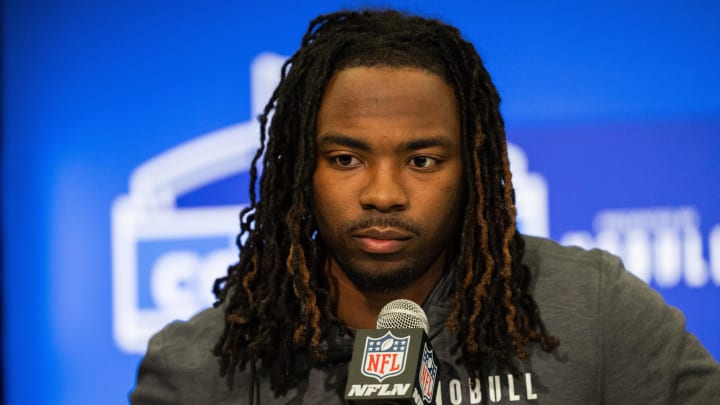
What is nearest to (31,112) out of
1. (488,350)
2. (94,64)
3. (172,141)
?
(94,64)

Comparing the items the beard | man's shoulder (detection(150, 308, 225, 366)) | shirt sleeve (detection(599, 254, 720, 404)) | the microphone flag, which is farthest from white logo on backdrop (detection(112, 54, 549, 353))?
the microphone flag

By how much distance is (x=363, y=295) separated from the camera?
5.95 feet

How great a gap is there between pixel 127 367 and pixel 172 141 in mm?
746

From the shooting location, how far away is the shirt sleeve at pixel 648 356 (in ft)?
5.48

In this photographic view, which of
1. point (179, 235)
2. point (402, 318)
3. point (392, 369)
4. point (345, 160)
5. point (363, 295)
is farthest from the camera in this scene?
point (179, 235)

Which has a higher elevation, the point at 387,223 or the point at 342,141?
the point at 342,141

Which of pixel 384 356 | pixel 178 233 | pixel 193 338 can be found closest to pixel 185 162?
pixel 178 233

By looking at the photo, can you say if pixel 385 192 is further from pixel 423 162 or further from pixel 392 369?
pixel 392 369

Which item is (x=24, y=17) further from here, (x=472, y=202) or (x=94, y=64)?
(x=472, y=202)

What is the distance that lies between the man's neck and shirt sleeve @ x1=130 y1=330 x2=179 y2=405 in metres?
0.39

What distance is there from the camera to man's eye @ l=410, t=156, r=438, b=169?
165 cm

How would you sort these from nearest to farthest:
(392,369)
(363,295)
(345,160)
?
1. (392,369)
2. (345,160)
3. (363,295)

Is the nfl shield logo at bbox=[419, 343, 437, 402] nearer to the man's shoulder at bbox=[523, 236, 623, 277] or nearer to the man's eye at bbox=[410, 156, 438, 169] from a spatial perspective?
the man's eye at bbox=[410, 156, 438, 169]

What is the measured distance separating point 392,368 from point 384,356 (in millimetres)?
30
